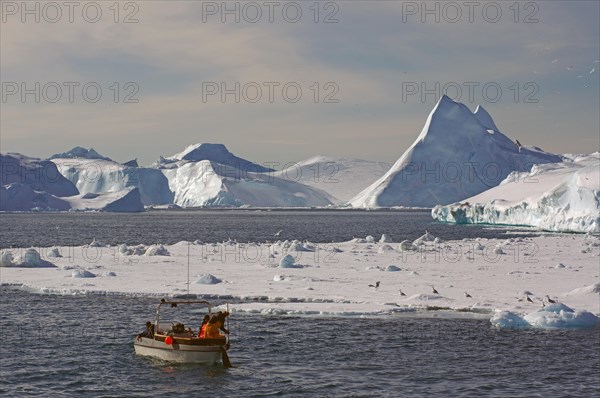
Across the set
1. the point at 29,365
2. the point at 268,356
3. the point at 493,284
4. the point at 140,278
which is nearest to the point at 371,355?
the point at 268,356

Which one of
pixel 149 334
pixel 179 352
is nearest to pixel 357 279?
pixel 149 334

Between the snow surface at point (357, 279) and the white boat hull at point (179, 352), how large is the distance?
8.42m

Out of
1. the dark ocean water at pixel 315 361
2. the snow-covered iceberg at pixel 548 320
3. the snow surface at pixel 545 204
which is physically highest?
the snow surface at pixel 545 204

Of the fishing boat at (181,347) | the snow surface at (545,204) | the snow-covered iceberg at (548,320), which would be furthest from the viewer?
the snow surface at (545,204)

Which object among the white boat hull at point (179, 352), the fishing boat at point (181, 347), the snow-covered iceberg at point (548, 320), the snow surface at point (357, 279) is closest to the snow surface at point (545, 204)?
the snow surface at point (357, 279)

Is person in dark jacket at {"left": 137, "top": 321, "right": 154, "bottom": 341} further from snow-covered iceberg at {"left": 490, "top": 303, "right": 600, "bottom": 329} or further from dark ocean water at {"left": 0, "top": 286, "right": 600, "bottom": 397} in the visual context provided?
snow-covered iceberg at {"left": 490, "top": 303, "right": 600, "bottom": 329}

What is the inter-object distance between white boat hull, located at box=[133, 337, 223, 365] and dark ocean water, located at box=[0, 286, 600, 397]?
1.03 feet

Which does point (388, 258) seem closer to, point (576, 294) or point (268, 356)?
point (576, 294)

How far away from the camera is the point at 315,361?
24.2m

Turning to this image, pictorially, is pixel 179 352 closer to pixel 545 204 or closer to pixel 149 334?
pixel 149 334

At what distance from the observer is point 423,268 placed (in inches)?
1996

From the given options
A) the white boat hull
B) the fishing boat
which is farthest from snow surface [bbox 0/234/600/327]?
the white boat hull

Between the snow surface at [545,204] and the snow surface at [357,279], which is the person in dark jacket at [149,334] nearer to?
the snow surface at [357,279]

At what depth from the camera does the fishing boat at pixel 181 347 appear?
960 inches
